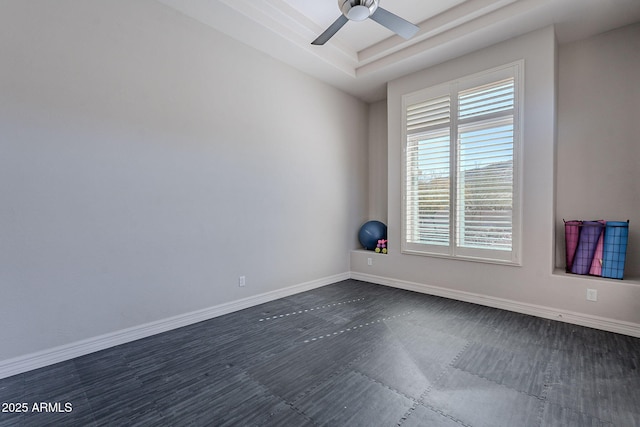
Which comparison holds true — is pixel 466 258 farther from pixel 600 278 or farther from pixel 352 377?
pixel 352 377

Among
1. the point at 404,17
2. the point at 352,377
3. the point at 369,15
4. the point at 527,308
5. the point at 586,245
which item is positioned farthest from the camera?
the point at 404,17

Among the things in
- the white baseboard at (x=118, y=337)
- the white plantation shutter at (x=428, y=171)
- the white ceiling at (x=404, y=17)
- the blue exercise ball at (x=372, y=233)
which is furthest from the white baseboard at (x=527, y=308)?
the white ceiling at (x=404, y=17)

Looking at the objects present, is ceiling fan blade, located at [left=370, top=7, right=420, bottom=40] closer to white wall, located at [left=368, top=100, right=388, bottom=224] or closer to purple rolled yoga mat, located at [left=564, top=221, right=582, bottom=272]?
white wall, located at [left=368, top=100, right=388, bottom=224]

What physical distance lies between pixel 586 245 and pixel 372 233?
2765 mm

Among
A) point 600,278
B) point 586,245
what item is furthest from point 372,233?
point 600,278

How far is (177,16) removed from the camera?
3.00 m

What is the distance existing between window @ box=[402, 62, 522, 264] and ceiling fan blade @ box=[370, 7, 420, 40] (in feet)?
4.66

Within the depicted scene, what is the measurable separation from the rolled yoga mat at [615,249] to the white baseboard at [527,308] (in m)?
0.48

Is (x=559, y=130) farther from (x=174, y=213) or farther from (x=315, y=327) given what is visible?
(x=174, y=213)

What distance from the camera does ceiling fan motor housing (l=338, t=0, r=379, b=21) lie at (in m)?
2.43

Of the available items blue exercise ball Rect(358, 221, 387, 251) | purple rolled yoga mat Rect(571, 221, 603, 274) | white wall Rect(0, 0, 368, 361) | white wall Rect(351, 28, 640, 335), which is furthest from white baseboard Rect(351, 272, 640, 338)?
white wall Rect(0, 0, 368, 361)

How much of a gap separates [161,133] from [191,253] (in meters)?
1.31

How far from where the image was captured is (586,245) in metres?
3.11

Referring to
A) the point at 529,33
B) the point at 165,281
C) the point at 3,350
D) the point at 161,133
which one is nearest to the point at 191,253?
the point at 165,281
